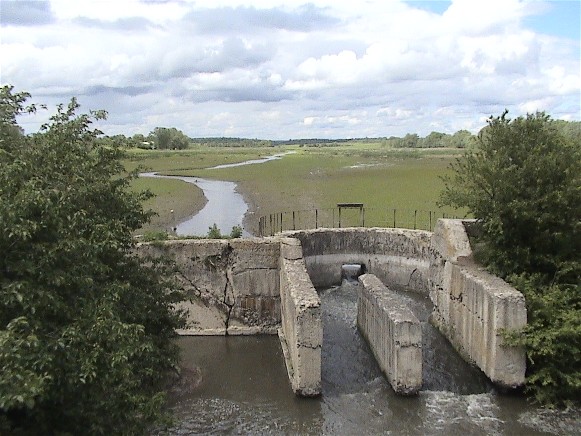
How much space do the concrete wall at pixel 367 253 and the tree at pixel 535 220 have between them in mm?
7781

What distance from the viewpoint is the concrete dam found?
15172 millimetres

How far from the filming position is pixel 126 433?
8.31 m

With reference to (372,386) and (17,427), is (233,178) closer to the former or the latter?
(372,386)

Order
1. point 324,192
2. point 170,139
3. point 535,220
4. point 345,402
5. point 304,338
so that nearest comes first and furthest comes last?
point 304,338
point 345,402
point 535,220
point 324,192
point 170,139

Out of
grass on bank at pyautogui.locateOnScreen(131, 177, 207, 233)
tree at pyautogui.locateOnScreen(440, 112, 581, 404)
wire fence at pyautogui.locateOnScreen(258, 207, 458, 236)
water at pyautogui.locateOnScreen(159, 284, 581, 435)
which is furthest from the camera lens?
grass on bank at pyautogui.locateOnScreen(131, 177, 207, 233)

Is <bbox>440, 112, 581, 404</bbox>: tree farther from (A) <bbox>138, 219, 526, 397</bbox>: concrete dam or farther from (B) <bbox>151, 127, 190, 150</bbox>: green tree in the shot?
(B) <bbox>151, 127, 190, 150</bbox>: green tree

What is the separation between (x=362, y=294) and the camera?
20047 mm

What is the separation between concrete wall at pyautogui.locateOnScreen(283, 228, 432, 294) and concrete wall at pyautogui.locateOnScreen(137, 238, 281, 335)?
6121 mm

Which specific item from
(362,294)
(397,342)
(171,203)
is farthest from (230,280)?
(171,203)

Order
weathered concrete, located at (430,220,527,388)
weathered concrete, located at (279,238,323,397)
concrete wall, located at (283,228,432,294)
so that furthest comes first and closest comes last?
concrete wall, located at (283,228,432,294), weathered concrete, located at (430,220,527,388), weathered concrete, located at (279,238,323,397)

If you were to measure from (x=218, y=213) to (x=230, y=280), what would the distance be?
26.1 metres

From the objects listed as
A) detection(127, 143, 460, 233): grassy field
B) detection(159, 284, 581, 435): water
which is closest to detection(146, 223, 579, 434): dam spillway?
detection(159, 284, 581, 435): water

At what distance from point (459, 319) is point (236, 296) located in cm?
771

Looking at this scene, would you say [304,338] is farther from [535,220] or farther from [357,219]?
[357,219]
